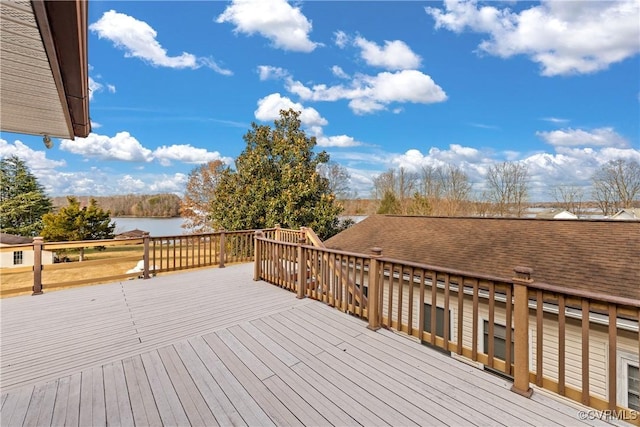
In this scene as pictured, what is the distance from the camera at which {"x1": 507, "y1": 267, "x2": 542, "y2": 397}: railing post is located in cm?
216

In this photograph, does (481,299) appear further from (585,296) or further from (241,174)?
(241,174)

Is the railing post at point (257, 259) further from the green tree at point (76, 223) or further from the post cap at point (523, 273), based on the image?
the green tree at point (76, 223)

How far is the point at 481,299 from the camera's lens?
17.8 feet

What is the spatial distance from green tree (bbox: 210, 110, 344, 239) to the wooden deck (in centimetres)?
945

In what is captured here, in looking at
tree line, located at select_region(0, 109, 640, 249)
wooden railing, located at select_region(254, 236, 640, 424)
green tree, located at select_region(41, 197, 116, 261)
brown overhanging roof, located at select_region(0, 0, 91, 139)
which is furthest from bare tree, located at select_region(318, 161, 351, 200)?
brown overhanging roof, located at select_region(0, 0, 91, 139)

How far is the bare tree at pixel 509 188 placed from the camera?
21.7 metres

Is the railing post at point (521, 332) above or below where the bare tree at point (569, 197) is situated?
below

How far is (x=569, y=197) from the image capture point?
74.5 feet

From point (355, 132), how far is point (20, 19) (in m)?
25.0

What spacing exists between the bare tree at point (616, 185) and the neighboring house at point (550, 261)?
2096cm

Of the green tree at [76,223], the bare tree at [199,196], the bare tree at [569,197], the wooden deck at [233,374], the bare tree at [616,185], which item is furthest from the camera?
the bare tree at [569,197]

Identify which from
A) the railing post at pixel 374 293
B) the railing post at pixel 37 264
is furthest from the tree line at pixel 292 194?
the railing post at pixel 374 293

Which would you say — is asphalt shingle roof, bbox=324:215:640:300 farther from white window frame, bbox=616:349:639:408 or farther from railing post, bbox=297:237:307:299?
railing post, bbox=297:237:307:299

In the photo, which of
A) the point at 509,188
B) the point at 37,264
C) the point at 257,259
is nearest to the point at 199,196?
the point at 37,264
